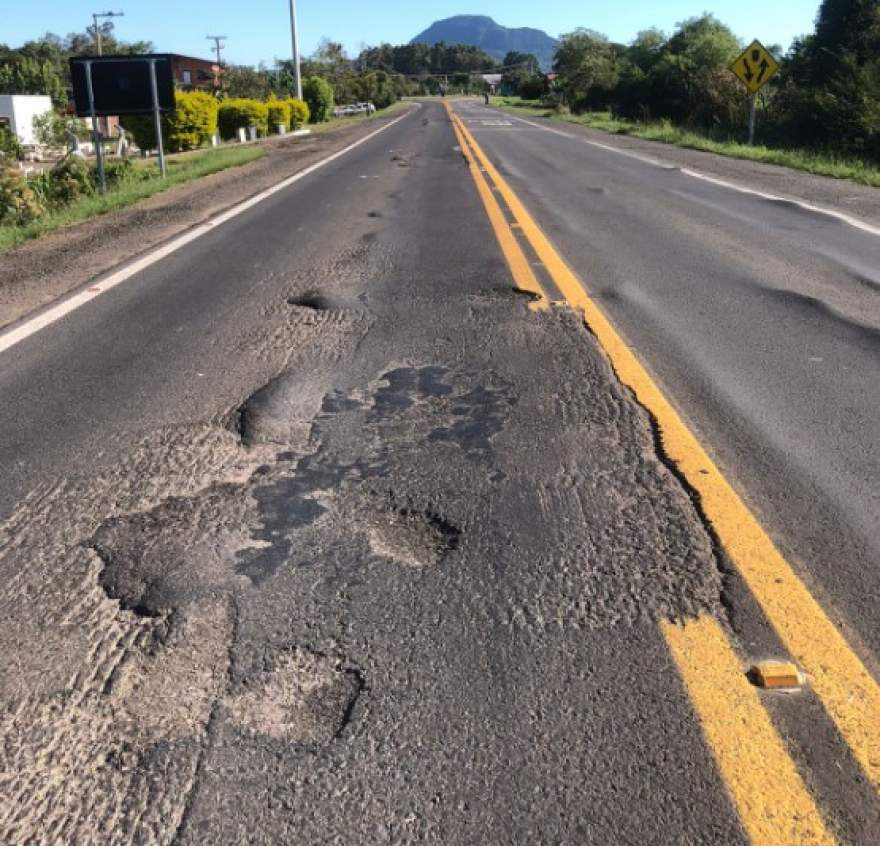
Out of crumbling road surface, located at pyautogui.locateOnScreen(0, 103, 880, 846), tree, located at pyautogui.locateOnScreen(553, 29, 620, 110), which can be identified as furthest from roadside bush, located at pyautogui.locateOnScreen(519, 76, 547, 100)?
crumbling road surface, located at pyautogui.locateOnScreen(0, 103, 880, 846)

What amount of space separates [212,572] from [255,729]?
84 centimetres

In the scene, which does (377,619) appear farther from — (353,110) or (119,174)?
(353,110)

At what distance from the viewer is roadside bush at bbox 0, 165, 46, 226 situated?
12656 mm

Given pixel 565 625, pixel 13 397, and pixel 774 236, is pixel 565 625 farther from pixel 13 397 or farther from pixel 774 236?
pixel 774 236

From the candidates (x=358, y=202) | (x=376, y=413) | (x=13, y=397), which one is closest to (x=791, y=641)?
(x=376, y=413)

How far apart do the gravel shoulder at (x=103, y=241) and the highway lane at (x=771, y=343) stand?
4100 mm

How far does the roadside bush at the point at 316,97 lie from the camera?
2189 inches

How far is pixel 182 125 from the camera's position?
29578 millimetres

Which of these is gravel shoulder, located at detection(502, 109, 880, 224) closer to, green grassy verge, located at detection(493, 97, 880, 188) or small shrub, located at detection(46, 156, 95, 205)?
green grassy verge, located at detection(493, 97, 880, 188)

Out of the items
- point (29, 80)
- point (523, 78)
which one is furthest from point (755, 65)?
point (523, 78)

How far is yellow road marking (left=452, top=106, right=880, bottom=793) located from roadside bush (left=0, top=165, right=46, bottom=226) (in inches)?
407

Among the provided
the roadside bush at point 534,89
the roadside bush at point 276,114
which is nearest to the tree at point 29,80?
the roadside bush at point 276,114

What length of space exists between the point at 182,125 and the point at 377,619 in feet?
96.7

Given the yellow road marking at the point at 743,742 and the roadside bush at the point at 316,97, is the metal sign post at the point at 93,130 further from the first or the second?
the roadside bush at the point at 316,97
